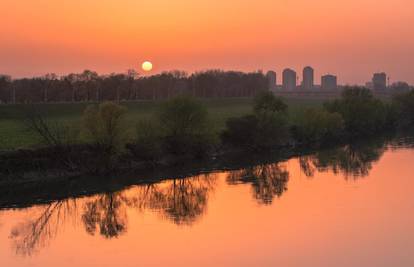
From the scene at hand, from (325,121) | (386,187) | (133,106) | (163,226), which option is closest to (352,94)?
(325,121)

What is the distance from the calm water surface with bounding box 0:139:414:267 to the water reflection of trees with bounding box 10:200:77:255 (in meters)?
0.04

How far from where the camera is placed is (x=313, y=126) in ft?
192

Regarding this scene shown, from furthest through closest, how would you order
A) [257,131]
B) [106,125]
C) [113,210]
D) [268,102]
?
[268,102]
[257,131]
[106,125]
[113,210]

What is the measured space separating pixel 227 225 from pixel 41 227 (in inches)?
330

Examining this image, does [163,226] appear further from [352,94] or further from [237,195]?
[352,94]

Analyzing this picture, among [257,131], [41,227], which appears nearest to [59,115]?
[257,131]

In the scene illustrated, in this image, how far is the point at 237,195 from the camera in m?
31.0

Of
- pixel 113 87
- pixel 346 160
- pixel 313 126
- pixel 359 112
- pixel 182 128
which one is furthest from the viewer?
pixel 113 87

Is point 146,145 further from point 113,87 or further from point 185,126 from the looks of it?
point 113,87

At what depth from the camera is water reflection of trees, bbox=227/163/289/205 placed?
103ft

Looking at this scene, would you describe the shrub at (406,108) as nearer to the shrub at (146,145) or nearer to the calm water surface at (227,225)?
the calm water surface at (227,225)

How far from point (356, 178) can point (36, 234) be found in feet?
70.3

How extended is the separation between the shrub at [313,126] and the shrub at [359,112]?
259 inches

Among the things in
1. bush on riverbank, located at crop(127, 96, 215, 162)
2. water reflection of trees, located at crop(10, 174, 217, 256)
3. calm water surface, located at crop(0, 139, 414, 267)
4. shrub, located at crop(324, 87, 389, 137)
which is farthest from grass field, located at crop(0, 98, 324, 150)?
calm water surface, located at crop(0, 139, 414, 267)
